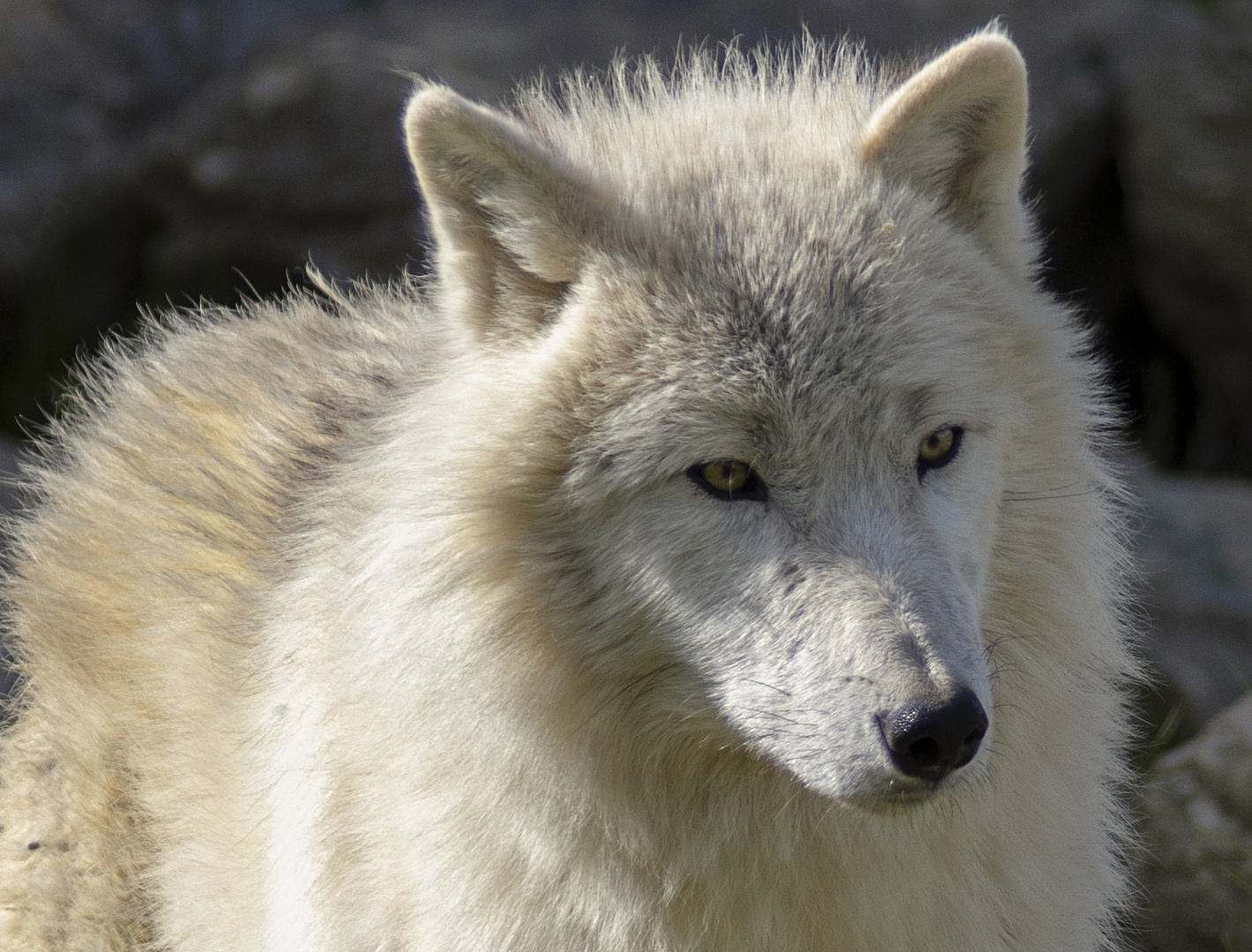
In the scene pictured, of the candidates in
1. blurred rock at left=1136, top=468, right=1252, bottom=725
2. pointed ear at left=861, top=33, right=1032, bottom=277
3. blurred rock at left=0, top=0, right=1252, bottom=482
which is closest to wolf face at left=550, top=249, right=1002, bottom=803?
pointed ear at left=861, top=33, right=1032, bottom=277

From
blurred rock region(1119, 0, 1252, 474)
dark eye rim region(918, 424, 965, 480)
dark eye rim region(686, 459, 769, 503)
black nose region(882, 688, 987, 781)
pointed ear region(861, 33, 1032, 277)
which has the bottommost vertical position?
blurred rock region(1119, 0, 1252, 474)

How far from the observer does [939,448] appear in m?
2.80

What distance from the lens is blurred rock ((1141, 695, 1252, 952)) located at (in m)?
4.29

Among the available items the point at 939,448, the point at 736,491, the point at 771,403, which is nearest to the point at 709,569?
the point at 736,491

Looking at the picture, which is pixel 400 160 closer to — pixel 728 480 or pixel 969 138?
pixel 969 138

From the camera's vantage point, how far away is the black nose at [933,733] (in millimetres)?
2391

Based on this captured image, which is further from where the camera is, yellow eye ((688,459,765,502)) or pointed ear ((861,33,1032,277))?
pointed ear ((861,33,1032,277))

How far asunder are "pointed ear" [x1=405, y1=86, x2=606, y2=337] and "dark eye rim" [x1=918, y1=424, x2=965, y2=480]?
0.82 meters

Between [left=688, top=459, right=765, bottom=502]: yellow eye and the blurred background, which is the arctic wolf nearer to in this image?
[left=688, top=459, right=765, bottom=502]: yellow eye

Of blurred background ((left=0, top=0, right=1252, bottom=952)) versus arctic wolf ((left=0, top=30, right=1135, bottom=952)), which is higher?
arctic wolf ((left=0, top=30, right=1135, bottom=952))

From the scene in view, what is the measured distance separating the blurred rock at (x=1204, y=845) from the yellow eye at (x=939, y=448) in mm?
2267

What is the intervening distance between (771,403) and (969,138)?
88cm

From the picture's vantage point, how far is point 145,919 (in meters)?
3.74

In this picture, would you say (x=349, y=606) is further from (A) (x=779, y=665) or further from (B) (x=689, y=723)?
(A) (x=779, y=665)
